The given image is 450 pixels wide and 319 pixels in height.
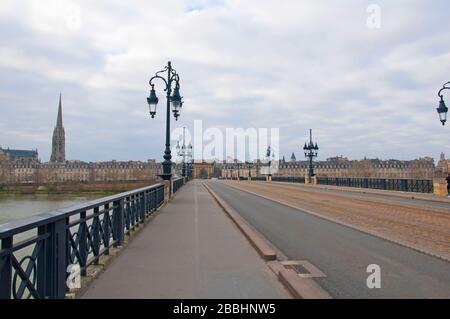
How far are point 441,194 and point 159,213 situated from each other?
875 inches

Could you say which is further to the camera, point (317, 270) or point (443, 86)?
point (443, 86)

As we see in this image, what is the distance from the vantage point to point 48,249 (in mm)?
4590

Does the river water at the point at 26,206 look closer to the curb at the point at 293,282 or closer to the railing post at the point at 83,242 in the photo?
the railing post at the point at 83,242

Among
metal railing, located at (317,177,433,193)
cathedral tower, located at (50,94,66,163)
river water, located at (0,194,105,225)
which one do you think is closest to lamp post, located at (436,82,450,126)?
metal railing, located at (317,177,433,193)

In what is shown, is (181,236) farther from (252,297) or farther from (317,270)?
(252,297)

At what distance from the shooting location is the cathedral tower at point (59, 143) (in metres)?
174

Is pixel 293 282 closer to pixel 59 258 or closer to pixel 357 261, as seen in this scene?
pixel 357 261

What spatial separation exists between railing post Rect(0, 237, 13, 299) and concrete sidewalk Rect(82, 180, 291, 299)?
183 centimetres

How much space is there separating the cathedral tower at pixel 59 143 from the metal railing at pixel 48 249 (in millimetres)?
179128

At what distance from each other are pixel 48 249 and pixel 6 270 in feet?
2.97

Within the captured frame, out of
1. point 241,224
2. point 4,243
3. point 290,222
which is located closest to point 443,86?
point 290,222

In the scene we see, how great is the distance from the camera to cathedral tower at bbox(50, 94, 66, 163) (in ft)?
570

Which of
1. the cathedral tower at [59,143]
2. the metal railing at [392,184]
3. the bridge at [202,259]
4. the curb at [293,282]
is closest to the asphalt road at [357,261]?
the bridge at [202,259]
